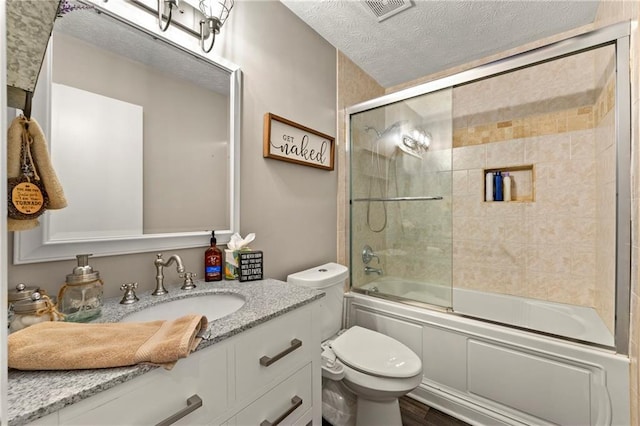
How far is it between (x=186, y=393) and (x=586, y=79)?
2.74m

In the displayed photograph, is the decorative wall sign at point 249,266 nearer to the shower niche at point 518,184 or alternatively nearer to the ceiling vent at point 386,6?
the ceiling vent at point 386,6

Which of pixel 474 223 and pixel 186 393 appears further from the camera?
pixel 474 223

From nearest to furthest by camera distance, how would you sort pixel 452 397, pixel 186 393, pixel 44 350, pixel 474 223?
pixel 44 350 < pixel 186 393 < pixel 452 397 < pixel 474 223

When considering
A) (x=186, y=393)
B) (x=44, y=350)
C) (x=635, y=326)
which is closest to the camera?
(x=44, y=350)

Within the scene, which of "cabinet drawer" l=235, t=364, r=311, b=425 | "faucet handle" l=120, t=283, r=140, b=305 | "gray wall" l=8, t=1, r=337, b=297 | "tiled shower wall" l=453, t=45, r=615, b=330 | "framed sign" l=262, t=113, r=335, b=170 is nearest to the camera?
"cabinet drawer" l=235, t=364, r=311, b=425

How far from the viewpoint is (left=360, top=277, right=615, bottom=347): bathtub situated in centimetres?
160

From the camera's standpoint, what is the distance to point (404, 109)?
1.94m

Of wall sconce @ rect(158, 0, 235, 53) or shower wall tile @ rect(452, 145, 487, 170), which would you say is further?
shower wall tile @ rect(452, 145, 487, 170)

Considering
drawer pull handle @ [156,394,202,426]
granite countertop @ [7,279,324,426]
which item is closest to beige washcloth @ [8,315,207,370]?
granite countertop @ [7,279,324,426]

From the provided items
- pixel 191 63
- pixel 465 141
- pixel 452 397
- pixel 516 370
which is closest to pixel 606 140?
pixel 465 141

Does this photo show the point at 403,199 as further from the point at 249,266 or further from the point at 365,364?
the point at 249,266

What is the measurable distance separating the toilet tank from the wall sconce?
117cm

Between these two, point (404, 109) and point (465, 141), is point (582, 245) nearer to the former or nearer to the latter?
point (465, 141)

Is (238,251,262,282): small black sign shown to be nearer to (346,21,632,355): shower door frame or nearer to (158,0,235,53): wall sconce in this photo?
(158,0,235,53): wall sconce
